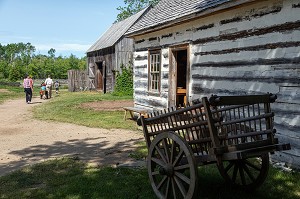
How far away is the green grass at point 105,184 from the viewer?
454 cm

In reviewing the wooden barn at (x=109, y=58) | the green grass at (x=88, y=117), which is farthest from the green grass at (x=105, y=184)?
the wooden barn at (x=109, y=58)

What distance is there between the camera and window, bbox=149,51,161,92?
1118cm

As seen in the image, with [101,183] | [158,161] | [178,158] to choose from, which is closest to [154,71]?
[101,183]

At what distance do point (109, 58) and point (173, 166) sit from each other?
20.9 m

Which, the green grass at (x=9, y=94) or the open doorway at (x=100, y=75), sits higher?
the open doorway at (x=100, y=75)

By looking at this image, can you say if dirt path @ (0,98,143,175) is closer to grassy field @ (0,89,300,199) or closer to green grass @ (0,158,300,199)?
grassy field @ (0,89,300,199)

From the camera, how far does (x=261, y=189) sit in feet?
15.4

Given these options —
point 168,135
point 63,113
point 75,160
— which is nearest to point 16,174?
point 75,160

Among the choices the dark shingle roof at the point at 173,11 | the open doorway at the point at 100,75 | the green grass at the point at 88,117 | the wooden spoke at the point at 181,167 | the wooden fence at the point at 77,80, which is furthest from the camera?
the wooden fence at the point at 77,80

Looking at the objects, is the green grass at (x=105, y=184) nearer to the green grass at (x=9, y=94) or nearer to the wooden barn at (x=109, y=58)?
the green grass at (x=9, y=94)

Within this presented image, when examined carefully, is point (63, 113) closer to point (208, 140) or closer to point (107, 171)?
point (107, 171)

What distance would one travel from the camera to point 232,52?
7406 millimetres

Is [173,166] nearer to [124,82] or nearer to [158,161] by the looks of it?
[158,161]

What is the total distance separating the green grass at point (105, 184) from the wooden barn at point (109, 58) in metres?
15.7
